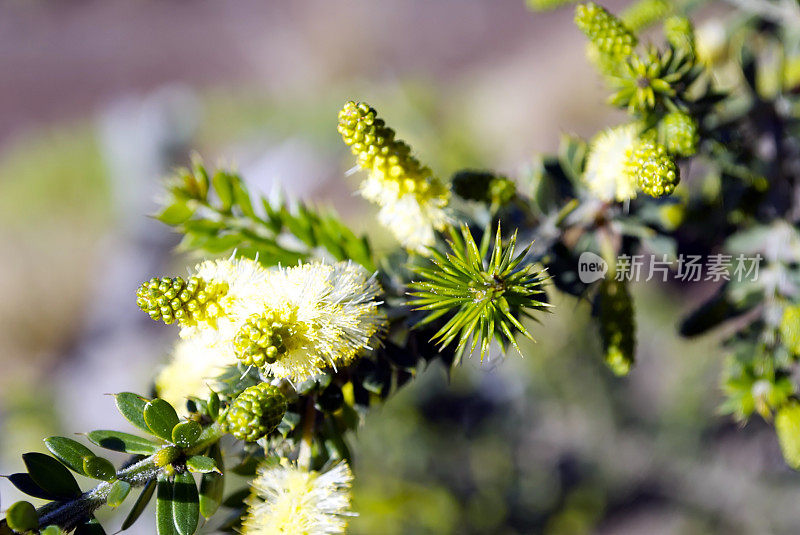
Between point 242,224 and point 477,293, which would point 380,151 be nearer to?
point 477,293

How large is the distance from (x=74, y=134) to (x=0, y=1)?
4.05 metres

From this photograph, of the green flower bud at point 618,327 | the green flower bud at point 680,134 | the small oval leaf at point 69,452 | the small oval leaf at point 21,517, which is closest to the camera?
the small oval leaf at point 21,517

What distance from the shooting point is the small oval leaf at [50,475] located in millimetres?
717

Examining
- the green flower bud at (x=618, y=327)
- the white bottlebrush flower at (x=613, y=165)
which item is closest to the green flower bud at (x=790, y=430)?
the green flower bud at (x=618, y=327)

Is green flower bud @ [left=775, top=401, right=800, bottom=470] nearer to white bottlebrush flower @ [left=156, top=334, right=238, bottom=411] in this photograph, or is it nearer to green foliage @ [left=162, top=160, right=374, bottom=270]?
green foliage @ [left=162, top=160, right=374, bottom=270]

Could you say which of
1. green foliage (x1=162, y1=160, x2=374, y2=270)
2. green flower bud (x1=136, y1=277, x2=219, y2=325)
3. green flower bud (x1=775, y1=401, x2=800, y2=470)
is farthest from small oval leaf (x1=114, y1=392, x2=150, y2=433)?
green flower bud (x1=775, y1=401, x2=800, y2=470)

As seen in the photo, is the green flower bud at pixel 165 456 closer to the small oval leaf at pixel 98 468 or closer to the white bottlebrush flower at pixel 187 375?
the small oval leaf at pixel 98 468

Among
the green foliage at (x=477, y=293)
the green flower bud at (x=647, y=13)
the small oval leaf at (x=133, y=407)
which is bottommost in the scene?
the small oval leaf at (x=133, y=407)

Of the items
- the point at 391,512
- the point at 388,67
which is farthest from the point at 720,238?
the point at 388,67

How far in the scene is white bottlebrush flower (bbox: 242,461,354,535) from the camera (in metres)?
0.79

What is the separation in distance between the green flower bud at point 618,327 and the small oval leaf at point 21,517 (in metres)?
0.87

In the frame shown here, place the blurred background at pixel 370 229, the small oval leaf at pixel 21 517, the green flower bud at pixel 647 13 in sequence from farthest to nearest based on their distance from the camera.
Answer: the blurred background at pixel 370 229, the green flower bud at pixel 647 13, the small oval leaf at pixel 21 517

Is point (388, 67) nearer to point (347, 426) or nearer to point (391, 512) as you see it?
point (391, 512)

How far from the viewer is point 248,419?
0.67 meters
